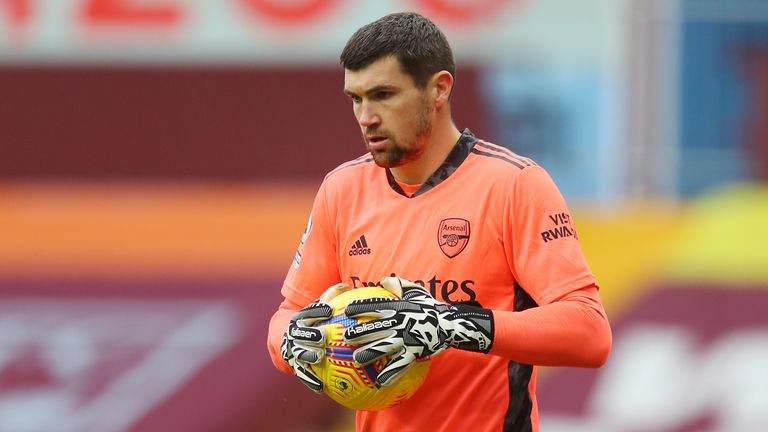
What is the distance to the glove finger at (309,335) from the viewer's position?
3.69 m

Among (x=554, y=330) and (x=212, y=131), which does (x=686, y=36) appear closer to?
(x=212, y=131)

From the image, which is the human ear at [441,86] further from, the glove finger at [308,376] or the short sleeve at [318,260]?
the glove finger at [308,376]

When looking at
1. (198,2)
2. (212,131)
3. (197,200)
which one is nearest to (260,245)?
(197,200)

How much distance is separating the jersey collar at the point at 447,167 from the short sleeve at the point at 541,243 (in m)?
0.24

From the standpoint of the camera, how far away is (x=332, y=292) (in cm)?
380

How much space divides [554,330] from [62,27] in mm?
10195

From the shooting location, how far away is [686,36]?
49.0ft

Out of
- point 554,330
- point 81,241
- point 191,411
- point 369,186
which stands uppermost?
point 369,186

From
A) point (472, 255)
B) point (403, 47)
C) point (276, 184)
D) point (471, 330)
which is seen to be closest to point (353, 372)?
point (471, 330)

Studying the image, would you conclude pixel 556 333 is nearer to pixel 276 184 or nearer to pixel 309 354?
pixel 309 354

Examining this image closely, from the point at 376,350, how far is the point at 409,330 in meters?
0.11

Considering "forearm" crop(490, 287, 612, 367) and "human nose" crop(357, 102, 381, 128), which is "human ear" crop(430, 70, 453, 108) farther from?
"forearm" crop(490, 287, 612, 367)

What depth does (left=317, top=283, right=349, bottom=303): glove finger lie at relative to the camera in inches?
149

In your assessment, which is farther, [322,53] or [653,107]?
[322,53]
